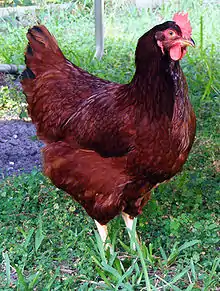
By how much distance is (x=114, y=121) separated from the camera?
270 cm

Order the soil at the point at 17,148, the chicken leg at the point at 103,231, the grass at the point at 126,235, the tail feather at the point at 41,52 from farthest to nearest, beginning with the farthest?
1. the soil at the point at 17,148
2. the tail feather at the point at 41,52
3. the chicken leg at the point at 103,231
4. the grass at the point at 126,235

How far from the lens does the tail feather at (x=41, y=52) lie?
10.9ft

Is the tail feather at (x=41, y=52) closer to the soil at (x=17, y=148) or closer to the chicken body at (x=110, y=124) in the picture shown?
the chicken body at (x=110, y=124)

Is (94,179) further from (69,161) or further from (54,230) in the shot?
(54,230)

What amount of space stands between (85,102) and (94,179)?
483 mm

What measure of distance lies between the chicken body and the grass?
0.27m

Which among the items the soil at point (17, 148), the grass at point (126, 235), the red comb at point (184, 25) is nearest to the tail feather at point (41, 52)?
the soil at point (17, 148)

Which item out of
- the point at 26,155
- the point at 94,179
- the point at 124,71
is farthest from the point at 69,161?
the point at 124,71

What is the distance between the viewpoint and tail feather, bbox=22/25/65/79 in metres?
3.31

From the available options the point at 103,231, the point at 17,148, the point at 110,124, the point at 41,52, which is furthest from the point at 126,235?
the point at 17,148

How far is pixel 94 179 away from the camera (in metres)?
2.80

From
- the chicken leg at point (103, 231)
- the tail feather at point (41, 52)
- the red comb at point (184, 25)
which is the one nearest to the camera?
the red comb at point (184, 25)

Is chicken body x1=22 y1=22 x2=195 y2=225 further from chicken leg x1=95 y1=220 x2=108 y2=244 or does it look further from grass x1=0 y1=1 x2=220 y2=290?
grass x1=0 y1=1 x2=220 y2=290

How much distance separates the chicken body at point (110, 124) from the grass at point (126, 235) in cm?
27
